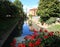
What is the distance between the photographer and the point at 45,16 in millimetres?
27750

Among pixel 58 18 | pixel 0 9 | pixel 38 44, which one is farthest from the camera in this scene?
pixel 58 18

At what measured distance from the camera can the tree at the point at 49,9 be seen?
27281 millimetres

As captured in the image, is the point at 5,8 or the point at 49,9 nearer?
the point at 5,8

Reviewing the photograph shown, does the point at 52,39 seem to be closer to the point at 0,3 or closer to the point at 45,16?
the point at 0,3

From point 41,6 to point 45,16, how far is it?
5.97 feet

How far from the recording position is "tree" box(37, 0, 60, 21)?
89.5 ft

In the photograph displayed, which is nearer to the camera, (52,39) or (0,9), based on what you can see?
(52,39)

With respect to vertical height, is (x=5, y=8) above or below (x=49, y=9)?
above

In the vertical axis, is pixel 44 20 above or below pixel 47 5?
below

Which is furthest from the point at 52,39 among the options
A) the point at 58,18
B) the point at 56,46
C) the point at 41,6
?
the point at 41,6

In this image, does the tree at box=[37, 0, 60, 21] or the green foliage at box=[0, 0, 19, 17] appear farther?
the tree at box=[37, 0, 60, 21]

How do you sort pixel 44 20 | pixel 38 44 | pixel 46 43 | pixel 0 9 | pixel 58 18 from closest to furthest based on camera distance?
pixel 38 44, pixel 46 43, pixel 0 9, pixel 58 18, pixel 44 20

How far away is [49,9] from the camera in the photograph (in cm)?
2736

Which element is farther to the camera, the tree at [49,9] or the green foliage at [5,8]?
the tree at [49,9]
